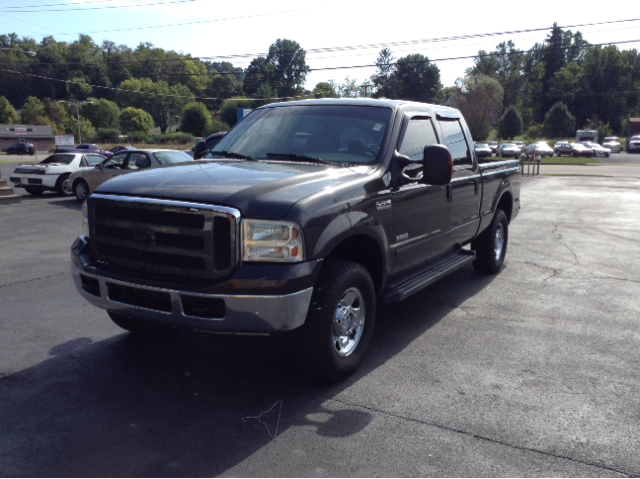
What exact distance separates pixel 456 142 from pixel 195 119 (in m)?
88.9

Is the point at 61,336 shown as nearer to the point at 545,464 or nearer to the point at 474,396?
the point at 474,396

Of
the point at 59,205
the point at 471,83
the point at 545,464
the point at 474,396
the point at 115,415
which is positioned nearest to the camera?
the point at 545,464

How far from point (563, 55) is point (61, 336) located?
409 ft

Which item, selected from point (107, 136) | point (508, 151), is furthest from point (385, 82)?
point (107, 136)

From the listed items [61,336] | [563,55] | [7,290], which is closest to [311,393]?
[61,336]

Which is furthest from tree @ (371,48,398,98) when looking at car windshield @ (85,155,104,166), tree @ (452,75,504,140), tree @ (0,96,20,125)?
tree @ (0,96,20,125)

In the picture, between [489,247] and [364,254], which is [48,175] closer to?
[489,247]

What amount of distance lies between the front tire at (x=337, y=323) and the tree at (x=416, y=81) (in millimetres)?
71815

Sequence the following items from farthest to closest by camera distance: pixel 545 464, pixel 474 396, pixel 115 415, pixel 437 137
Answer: pixel 437 137 < pixel 474 396 < pixel 115 415 < pixel 545 464

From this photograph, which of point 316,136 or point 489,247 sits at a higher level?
point 316,136

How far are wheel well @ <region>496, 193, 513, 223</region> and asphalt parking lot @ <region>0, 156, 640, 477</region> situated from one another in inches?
61.0

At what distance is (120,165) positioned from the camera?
1588 centimetres

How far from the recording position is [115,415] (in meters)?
3.76

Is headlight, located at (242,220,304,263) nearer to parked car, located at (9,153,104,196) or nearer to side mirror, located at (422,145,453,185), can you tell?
side mirror, located at (422,145,453,185)
